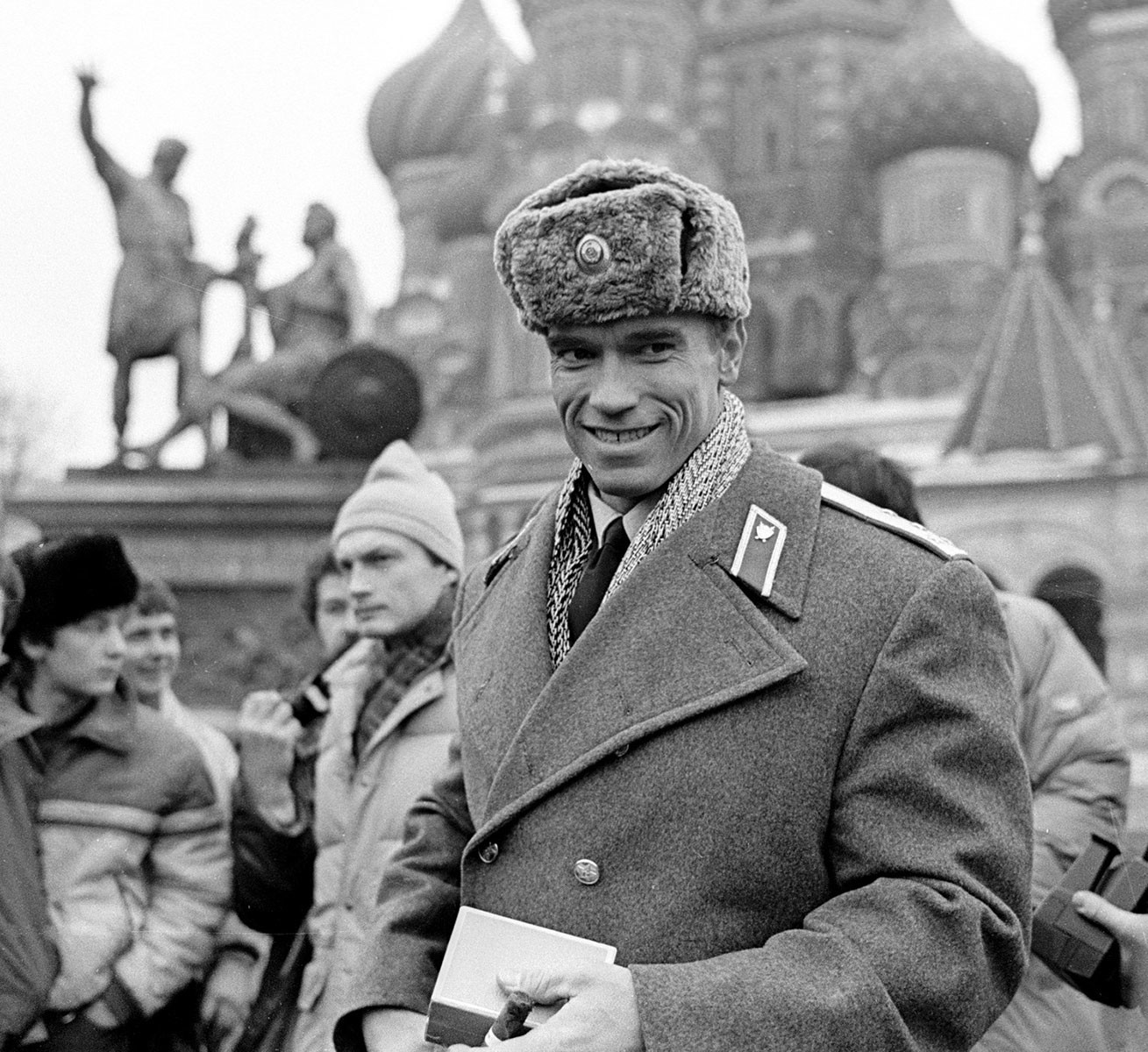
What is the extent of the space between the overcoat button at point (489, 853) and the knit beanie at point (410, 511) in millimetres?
1641

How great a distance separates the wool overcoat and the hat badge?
0.94 ft

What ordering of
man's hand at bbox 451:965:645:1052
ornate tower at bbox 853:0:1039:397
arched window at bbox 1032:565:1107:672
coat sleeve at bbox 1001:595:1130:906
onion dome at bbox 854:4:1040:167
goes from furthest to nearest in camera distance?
onion dome at bbox 854:4:1040:167
ornate tower at bbox 853:0:1039:397
arched window at bbox 1032:565:1107:672
coat sleeve at bbox 1001:595:1130:906
man's hand at bbox 451:965:645:1052

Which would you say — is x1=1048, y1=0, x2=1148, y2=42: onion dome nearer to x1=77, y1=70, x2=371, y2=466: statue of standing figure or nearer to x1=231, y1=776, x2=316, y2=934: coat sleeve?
x1=77, y1=70, x2=371, y2=466: statue of standing figure

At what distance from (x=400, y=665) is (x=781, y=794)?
1710mm

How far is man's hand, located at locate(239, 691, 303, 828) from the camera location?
3.11m

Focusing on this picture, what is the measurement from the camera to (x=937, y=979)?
1.52 metres

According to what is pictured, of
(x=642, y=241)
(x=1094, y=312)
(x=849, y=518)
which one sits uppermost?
(x=642, y=241)

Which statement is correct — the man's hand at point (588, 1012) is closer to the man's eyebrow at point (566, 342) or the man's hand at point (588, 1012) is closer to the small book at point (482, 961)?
the small book at point (482, 961)

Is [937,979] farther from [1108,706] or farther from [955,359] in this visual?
[955,359]

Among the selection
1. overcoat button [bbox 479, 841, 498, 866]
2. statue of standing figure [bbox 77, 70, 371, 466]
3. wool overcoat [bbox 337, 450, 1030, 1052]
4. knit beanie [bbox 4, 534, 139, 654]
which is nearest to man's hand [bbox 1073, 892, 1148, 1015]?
wool overcoat [bbox 337, 450, 1030, 1052]

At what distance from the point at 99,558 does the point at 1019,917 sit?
2.27m

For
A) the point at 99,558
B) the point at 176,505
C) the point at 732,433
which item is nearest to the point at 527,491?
the point at 176,505

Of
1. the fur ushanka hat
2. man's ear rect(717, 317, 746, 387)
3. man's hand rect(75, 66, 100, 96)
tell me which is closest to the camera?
the fur ushanka hat

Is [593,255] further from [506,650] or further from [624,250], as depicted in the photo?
[506,650]
